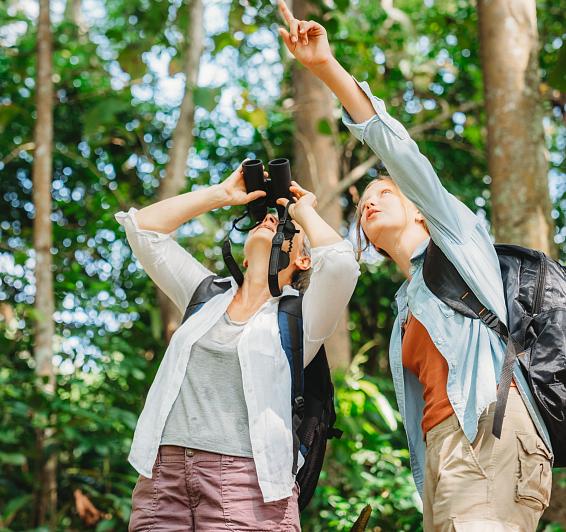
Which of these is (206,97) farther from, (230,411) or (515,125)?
(230,411)

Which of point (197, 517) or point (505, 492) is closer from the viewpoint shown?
point (505, 492)

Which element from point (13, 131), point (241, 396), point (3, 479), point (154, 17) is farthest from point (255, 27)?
point (241, 396)

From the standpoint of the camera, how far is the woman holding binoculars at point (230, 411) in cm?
219

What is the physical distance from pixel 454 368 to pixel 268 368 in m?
0.58

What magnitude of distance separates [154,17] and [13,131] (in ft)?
7.35

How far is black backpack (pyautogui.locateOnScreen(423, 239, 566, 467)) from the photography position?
1.91m

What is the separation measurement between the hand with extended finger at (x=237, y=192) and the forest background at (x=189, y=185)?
0.35m

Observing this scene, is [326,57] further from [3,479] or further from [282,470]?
[3,479]

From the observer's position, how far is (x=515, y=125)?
350 cm

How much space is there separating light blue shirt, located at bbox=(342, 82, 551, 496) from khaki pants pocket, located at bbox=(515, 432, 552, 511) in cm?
5

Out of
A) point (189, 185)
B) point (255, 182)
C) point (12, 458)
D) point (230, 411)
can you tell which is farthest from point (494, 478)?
point (189, 185)

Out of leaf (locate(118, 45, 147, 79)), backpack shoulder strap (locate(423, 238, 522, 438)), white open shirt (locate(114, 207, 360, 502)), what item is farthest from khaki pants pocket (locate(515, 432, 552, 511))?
leaf (locate(118, 45, 147, 79))

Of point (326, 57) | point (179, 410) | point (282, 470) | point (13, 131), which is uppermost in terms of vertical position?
point (13, 131)

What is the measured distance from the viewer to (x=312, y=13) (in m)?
4.89
